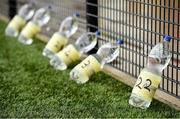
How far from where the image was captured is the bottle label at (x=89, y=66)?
195cm

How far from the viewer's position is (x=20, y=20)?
9.42 feet

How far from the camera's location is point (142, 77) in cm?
167

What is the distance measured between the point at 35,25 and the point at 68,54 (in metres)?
0.59

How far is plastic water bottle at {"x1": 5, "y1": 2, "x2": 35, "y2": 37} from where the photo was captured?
2.88 metres

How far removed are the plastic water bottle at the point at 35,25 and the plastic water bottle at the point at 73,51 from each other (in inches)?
18.7

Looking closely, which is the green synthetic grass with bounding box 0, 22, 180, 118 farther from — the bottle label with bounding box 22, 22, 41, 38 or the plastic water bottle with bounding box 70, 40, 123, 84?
the bottle label with bounding box 22, 22, 41, 38

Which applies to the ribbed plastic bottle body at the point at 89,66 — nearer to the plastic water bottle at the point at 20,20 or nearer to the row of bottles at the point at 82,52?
the row of bottles at the point at 82,52

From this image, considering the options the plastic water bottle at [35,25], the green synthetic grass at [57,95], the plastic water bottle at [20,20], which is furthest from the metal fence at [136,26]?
the plastic water bottle at [20,20]

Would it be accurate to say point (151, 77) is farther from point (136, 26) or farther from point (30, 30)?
point (30, 30)

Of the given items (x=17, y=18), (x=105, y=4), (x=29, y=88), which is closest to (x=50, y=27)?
(x=17, y=18)

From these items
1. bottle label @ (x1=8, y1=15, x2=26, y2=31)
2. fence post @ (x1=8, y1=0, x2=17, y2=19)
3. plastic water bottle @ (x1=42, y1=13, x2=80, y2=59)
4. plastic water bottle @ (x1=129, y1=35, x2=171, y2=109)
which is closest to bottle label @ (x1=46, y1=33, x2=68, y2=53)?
plastic water bottle @ (x1=42, y1=13, x2=80, y2=59)

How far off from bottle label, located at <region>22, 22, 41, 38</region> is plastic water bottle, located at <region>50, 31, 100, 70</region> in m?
0.47

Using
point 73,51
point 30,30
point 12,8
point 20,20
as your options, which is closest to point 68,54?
point 73,51

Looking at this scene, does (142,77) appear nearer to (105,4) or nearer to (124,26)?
(124,26)
